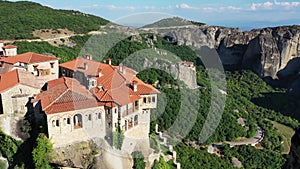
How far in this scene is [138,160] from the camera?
21375 millimetres

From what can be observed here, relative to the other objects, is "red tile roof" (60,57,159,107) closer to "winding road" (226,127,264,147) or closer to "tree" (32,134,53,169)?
"tree" (32,134,53,169)

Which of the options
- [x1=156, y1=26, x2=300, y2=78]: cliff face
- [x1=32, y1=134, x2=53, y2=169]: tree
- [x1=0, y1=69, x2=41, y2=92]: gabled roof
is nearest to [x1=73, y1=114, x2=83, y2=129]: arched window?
[x1=32, y1=134, x2=53, y2=169]: tree

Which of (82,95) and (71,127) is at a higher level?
(82,95)

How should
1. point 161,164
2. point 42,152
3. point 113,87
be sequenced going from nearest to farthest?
point 42,152
point 113,87
point 161,164

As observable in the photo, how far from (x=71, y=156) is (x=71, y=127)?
1.66 meters

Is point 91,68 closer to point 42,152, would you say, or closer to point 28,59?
point 28,59

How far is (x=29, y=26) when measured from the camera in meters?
58.2

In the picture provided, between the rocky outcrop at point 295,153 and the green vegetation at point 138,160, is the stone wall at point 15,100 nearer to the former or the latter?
the green vegetation at point 138,160

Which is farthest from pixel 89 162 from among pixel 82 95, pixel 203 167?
pixel 203 167

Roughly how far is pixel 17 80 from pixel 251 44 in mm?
63527

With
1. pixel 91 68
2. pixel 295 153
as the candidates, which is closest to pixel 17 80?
pixel 91 68

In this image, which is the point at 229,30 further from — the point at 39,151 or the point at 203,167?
the point at 39,151

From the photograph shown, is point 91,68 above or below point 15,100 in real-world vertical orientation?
above

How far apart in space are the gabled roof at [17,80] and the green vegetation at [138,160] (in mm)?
7469
